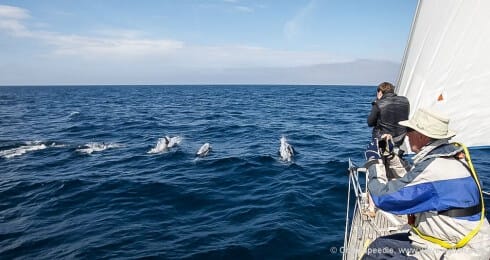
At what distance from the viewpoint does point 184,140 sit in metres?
23.6

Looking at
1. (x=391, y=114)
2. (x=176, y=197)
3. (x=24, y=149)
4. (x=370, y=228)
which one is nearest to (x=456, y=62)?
(x=391, y=114)

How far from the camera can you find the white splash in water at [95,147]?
2094 cm

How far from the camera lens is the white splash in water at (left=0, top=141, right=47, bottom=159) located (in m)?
20.0

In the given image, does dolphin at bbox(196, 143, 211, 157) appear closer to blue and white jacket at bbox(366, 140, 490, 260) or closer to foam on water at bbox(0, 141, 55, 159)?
foam on water at bbox(0, 141, 55, 159)

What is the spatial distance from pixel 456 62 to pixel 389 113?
1.72m

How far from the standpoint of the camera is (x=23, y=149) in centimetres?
2130

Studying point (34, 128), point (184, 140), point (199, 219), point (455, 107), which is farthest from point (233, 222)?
point (34, 128)

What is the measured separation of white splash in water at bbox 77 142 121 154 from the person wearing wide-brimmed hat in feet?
66.3

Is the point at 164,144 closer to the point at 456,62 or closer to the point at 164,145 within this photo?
the point at 164,145

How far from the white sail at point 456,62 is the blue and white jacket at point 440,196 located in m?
2.27

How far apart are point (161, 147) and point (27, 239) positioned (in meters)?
11.6

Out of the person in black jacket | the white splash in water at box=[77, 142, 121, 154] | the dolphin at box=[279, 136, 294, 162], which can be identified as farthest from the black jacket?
the white splash in water at box=[77, 142, 121, 154]

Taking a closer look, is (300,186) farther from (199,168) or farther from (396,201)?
(396,201)

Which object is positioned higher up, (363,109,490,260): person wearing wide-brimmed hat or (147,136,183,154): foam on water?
(363,109,490,260): person wearing wide-brimmed hat
